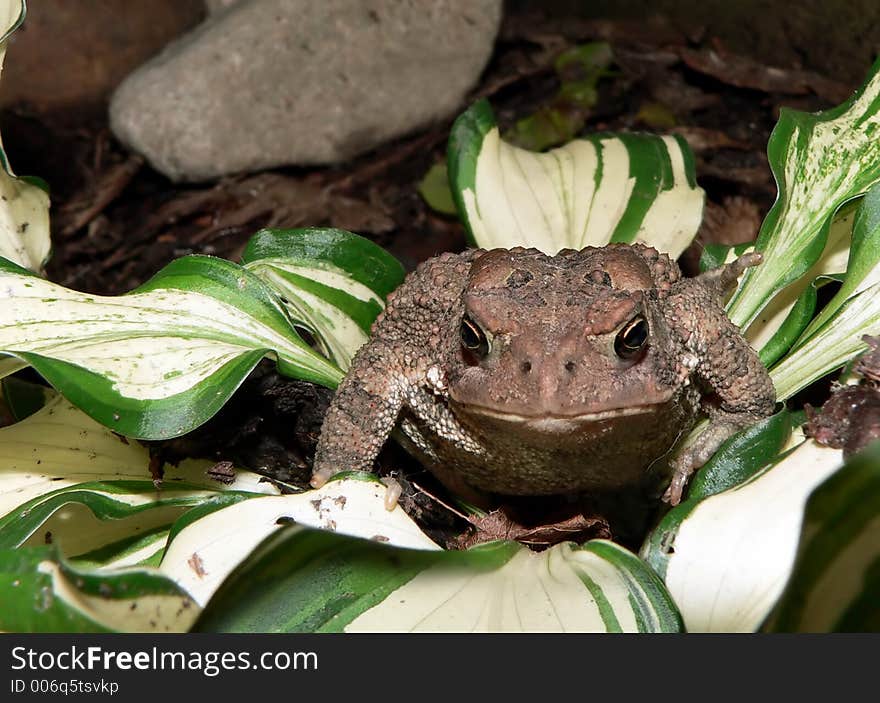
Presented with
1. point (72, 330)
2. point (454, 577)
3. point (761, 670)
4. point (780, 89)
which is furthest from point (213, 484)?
point (780, 89)

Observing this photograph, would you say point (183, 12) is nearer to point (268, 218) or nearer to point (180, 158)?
point (180, 158)

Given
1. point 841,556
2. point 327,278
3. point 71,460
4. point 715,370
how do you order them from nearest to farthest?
point 841,556 → point 715,370 → point 71,460 → point 327,278

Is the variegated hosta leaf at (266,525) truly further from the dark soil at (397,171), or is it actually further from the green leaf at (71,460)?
the dark soil at (397,171)

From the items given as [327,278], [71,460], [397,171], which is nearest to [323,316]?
[327,278]

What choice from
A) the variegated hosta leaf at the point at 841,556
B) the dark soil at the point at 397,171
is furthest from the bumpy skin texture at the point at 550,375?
the dark soil at the point at 397,171

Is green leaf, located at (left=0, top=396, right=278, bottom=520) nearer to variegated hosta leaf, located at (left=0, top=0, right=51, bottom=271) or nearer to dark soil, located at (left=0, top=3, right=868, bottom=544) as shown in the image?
variegated hosta leaf, located at (left=0, top=0, right=51, bottom=271)

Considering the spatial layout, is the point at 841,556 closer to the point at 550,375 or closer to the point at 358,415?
the point at 550,375

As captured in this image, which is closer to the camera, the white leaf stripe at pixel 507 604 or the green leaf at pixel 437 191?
the white leaf stripe at pixel 507 604
